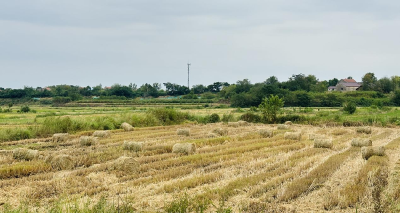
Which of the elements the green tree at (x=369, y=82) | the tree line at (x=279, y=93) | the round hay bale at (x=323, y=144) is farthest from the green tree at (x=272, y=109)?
the green tree at (x=369, y=82)

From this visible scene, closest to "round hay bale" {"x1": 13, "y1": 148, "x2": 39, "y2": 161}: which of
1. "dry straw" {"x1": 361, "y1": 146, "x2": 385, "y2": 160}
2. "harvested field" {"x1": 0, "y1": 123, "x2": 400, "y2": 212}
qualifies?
"harvested field" {"x1": 0, "y1": 123, "x2": 400, "y2": 212}

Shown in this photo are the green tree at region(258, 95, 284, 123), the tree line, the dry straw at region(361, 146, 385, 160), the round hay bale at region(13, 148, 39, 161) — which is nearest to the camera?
the dry straw at region(361, 146, 385, 160)

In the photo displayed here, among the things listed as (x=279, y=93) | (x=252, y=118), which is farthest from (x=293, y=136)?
(x=279, y=93)

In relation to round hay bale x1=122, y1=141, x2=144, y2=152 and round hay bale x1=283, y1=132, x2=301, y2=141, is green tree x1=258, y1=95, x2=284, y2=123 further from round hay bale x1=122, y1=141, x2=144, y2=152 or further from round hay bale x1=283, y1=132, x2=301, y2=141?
round hay bale x1=122, y1=141, x2=144, y2=152

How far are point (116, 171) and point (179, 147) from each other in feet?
13.1

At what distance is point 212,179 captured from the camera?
10344mm

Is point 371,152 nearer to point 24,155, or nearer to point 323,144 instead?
point 323,144

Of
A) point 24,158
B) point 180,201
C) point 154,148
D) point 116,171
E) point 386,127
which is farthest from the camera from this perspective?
point 386,127

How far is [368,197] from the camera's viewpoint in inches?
325

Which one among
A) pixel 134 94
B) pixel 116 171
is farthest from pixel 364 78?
pixel 116 171

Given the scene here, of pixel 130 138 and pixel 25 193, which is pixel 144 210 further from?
pixel 130 138

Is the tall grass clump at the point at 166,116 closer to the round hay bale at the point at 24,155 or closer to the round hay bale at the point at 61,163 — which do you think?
the round hay bale at the point at 24,155

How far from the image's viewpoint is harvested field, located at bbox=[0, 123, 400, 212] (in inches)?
322

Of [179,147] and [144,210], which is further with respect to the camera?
[179,147]
